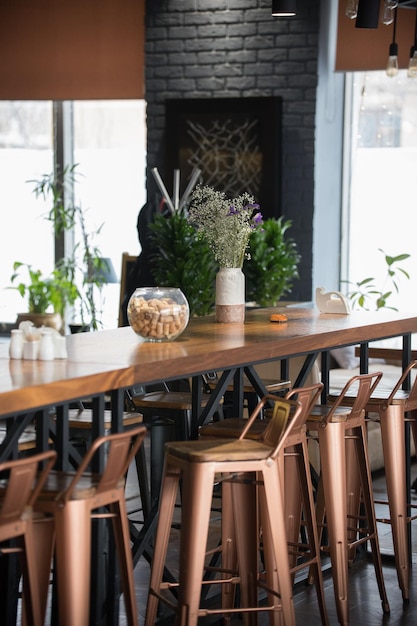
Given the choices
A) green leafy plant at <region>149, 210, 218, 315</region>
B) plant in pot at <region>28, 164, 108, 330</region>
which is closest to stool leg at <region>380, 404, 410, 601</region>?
green leafy plant at <region>149, 210, 218, 315</region>

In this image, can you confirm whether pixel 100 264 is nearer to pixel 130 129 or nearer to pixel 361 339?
pixel 130 129

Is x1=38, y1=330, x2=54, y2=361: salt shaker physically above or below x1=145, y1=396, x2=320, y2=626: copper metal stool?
above

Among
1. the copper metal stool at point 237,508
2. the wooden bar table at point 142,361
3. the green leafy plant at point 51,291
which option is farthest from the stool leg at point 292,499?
the green leafy plant at point 51,291

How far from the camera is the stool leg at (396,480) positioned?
14.5 ft

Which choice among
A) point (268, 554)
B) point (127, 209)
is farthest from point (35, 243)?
point (268, 554)

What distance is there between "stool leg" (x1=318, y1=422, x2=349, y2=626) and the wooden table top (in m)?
0.33

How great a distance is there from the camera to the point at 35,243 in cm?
995

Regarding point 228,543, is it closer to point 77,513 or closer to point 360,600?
point 360,600

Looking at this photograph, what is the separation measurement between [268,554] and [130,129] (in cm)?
646

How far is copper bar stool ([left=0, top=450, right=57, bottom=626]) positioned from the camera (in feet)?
8.96

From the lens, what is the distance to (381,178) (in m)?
8.91

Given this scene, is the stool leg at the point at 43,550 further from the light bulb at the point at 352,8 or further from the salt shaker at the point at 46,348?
the light bulb at the point at 352,8

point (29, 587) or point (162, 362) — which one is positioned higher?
point (162, 362)

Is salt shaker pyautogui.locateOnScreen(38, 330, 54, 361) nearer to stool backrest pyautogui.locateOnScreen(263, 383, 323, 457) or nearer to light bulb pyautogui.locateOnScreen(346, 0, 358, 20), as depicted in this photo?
stool backrest pyautogui.locateOnScreen(263, 383, 323, 457)
